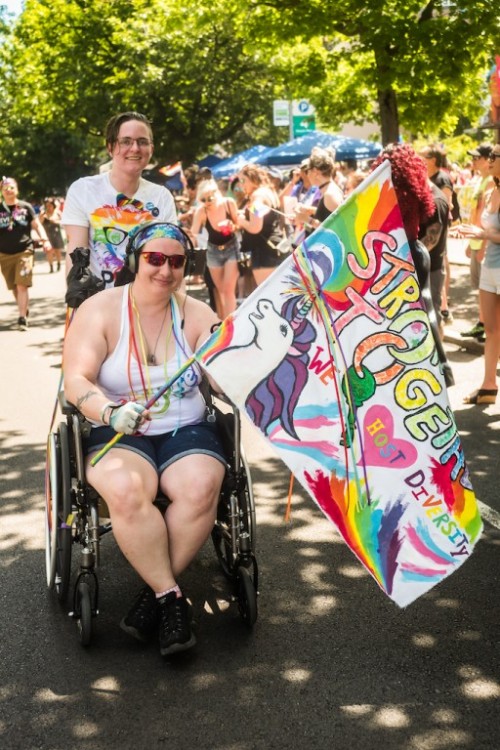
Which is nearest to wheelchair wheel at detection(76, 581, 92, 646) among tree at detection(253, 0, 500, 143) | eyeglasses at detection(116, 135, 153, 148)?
eyeglasses at detection(116, 135, 153, 148)

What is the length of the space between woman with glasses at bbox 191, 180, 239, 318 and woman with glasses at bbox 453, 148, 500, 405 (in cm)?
385

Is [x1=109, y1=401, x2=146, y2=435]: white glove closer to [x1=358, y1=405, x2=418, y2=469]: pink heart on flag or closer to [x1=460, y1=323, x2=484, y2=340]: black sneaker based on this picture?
[x1=358, y1=405, x2=418, y2=469]: pink heart on flag

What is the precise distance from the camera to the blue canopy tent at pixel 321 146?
2202cm

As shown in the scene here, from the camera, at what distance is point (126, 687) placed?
3533 millimetres

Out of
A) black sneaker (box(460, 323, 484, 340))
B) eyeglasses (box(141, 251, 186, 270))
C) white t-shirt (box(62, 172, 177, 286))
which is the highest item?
white t-shirt (box(62, 172, 177, 286))

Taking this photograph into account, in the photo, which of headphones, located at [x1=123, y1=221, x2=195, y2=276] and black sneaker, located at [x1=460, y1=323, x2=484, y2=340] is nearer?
headphones, located at [x1=123, y1=221, x2=195, y2=276]

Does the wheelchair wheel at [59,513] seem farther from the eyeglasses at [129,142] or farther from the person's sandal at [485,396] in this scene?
the person's sandal at [485,396]

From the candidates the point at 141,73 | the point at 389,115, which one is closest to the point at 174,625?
Answer: the point at 389,115

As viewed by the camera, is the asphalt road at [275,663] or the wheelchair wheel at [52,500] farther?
the wheelchair wheel at [52,500]

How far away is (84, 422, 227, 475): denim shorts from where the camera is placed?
3988 millimetres

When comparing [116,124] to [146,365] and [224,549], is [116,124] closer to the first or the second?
[146,365]

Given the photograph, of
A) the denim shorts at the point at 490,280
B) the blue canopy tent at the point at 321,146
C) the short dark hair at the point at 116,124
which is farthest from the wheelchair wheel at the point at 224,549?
the blue canopy tent at the point at 321,146

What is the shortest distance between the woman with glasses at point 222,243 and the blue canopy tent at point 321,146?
36.8 feet

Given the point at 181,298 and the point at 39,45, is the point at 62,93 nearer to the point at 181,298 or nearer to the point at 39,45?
the point at 39,45
